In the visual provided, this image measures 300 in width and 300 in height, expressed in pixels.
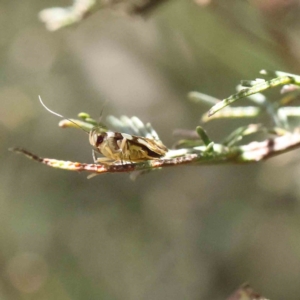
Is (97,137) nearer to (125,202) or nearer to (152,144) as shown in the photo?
(152,144)

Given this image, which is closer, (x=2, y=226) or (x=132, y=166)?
(x=132, y=166)

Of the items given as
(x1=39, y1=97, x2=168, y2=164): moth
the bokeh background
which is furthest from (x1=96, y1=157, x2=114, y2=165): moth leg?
the bokeh background

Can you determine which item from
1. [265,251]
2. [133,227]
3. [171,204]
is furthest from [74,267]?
[265,251]

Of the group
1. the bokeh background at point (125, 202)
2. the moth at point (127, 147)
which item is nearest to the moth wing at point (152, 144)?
the moth at point (127, 147)

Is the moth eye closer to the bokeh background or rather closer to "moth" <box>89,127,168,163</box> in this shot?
"moth" <box>89,127,168,163</box>

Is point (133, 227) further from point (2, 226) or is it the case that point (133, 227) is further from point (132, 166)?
point (132, 166)

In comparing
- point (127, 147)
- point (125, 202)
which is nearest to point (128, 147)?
point (127, 147)
